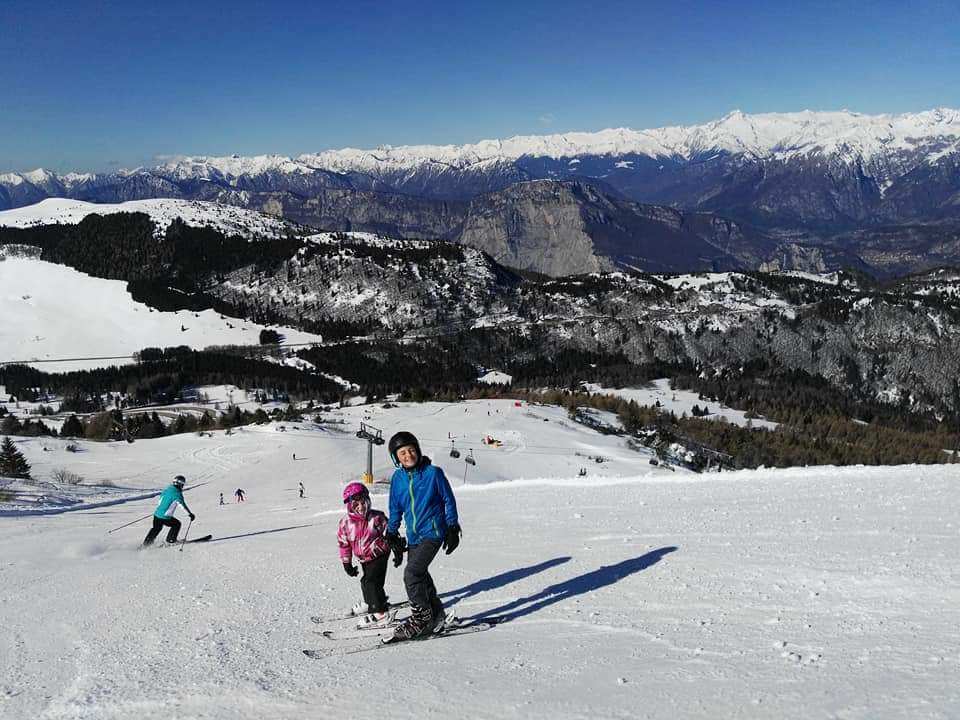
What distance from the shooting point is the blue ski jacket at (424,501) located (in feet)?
28.1

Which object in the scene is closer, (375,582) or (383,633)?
(383,633)

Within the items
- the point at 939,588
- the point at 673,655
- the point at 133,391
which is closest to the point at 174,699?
the point at 673,655

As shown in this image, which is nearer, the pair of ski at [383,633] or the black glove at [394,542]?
the pair of ski at [383,633]

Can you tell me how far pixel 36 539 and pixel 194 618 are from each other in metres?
8.94

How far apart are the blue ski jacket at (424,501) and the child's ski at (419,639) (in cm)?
125

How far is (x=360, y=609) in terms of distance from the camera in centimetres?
953

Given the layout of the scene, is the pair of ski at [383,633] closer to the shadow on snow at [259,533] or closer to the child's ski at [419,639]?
the child's ski at [419,639]

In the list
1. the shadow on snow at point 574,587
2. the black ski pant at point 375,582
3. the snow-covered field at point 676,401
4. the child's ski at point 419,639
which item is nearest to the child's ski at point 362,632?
the child's ski at point 419,639

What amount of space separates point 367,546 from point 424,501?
4.08 ft

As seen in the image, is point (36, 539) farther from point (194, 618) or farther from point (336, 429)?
point (336, 429)

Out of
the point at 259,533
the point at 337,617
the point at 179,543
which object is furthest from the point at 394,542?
the point at 259,533

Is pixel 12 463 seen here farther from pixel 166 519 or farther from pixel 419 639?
pixel 419 639

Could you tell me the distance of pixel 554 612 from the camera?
9.62 metres

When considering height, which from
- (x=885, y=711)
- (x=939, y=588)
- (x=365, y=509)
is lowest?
(x=939, y=588)
